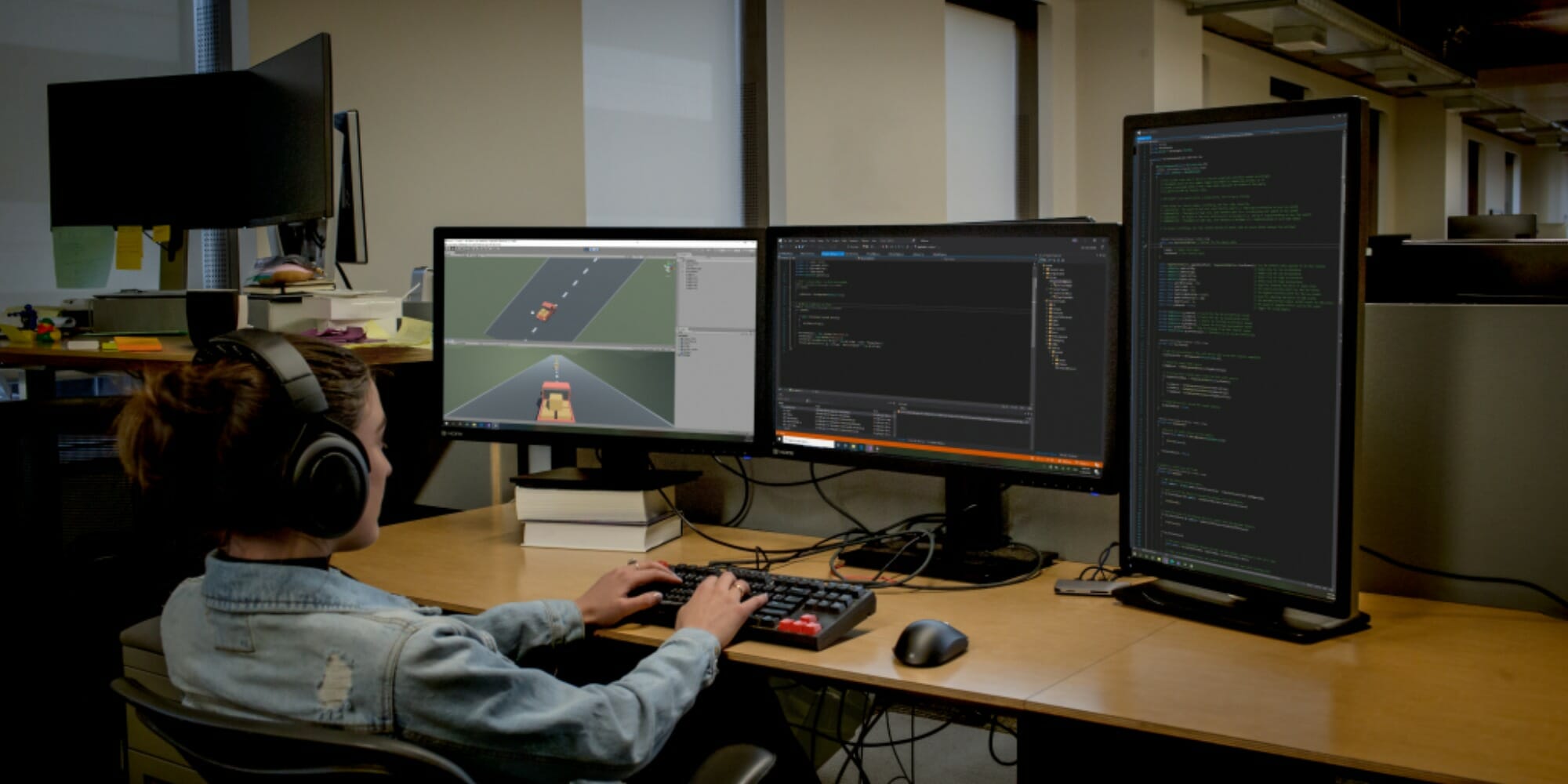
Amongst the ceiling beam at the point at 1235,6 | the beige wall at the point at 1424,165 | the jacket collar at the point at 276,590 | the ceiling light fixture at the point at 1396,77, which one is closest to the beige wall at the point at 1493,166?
the beige wall at the point at 1424,165

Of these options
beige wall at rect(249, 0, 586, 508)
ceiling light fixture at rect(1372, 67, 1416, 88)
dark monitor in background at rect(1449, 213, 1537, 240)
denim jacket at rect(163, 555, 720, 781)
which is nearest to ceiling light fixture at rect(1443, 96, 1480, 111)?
ceiling light fixture at rect(1372, 67, 1416, 88)

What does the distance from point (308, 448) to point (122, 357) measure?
4.31ft

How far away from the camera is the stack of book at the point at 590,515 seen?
1.96 metres

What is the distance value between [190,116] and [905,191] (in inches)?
132

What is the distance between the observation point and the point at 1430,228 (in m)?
11.3

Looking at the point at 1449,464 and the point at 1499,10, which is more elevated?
the point at 1499,10

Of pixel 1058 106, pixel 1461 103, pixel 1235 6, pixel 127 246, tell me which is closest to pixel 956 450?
pixel 127 246

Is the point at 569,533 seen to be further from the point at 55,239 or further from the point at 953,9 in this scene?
the point at 953,9

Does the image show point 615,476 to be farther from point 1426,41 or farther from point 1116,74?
point 1426,41

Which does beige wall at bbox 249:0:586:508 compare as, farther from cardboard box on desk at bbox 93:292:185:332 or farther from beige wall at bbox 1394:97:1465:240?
beige wall at bbox 1394:97:1465:240

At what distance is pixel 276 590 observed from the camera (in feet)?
3.55

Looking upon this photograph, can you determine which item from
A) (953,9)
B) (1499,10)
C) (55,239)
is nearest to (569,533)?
(55,239)

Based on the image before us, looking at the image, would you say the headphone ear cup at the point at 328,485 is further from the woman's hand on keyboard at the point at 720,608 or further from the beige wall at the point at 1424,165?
the beige wall at the point at 1424,165

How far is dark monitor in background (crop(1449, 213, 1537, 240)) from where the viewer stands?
6.77 m
